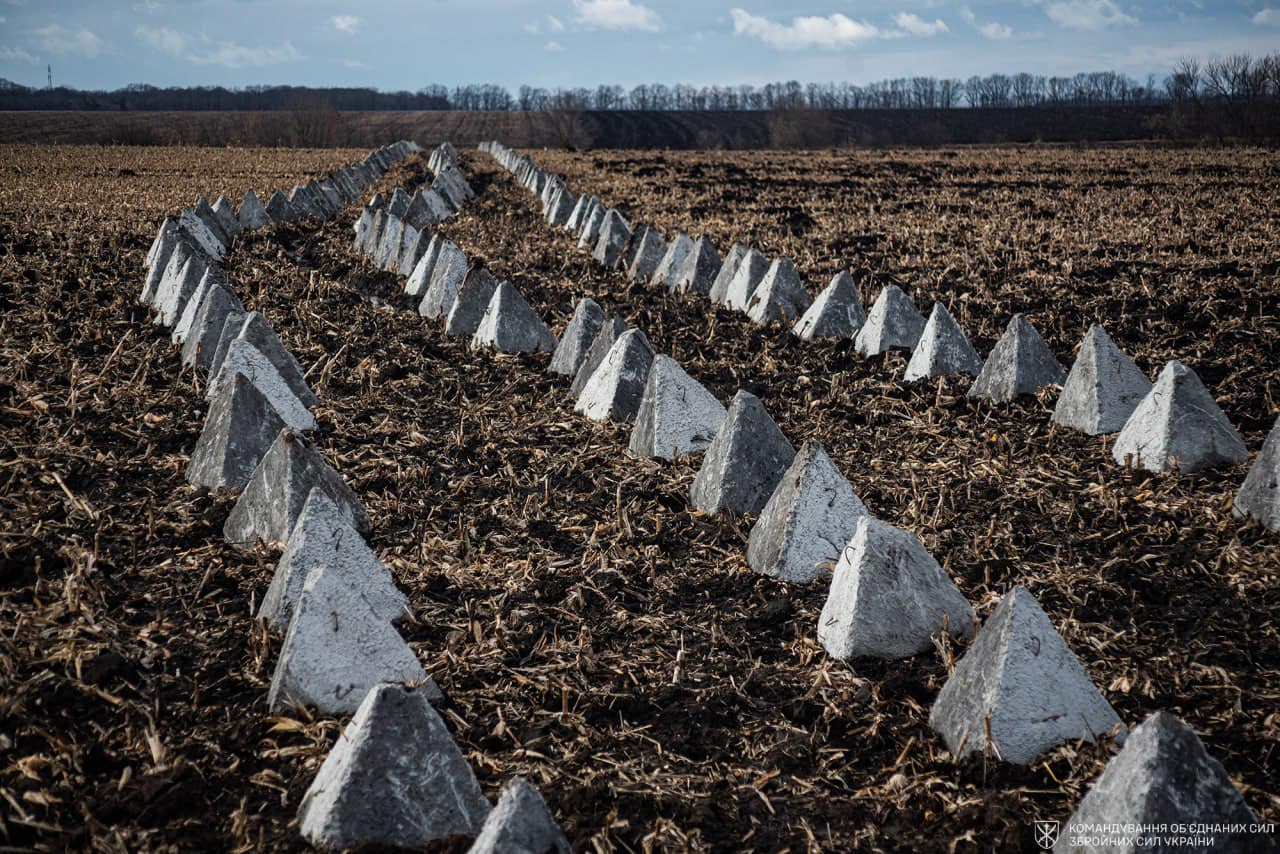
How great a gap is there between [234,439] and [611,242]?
8365 mm

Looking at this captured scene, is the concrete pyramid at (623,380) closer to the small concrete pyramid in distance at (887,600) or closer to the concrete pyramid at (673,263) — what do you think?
the small concrete pyramid in distance at (887,600)

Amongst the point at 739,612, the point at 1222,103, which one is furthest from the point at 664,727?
the point at 1222,103

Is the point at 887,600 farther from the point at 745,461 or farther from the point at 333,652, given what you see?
the point at 333,652

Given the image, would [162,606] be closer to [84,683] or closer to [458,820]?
[84,683]

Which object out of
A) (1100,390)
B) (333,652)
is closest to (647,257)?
(1100,390)

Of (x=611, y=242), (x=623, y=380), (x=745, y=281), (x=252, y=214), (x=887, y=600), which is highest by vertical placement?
(x=252, y=214)

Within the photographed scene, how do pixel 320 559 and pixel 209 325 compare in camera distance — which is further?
pixel 209 325

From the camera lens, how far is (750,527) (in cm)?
451

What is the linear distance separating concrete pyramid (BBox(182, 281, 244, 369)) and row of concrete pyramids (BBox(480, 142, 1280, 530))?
4.79 metres

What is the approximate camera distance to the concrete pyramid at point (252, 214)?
14.6m

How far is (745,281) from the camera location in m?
9.38

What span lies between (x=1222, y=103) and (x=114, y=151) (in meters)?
56.7

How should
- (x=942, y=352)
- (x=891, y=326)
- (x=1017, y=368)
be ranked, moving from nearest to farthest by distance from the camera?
(x=1017, y=368) < (x=942, y=352) < (x=891, y=326)

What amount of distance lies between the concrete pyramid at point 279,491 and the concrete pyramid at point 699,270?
6.69 m
